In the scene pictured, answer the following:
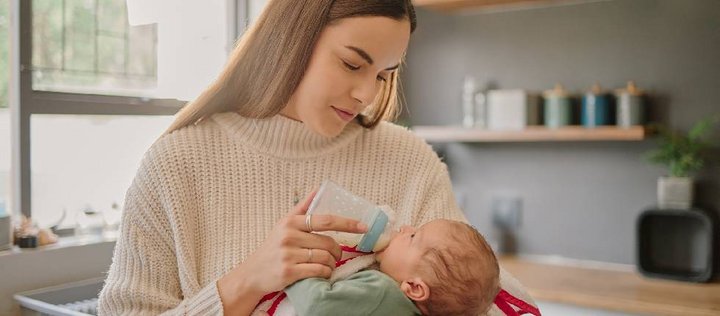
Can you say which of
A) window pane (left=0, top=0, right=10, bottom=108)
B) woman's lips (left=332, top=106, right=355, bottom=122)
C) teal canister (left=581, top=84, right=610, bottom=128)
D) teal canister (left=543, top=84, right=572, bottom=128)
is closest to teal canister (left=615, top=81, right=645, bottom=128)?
teal canister (left=581, top=84, right=610, bottom=128)

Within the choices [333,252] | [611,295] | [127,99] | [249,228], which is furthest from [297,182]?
[127,99]

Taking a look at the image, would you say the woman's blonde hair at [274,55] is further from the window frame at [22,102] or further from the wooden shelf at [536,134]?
the window frame at [22,102]

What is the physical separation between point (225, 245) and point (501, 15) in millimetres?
2225

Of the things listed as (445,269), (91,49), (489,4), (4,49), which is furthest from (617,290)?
(4,49)

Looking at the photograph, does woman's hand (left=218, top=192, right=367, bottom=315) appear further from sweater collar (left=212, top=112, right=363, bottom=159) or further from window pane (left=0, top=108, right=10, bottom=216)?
window pane (left=0, top=108, right=10, bottom=216)

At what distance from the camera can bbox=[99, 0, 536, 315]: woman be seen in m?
1.16

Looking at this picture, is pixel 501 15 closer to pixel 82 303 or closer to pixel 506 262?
pixel 506 262

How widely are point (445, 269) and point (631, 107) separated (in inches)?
74.7

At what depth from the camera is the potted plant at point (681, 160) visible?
8.82 feet

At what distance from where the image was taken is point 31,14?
245 cm

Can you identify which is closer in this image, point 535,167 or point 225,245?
point 225,245

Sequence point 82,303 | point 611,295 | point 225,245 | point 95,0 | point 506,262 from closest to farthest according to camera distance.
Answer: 1. point 225,245
2. point 82,303
3. point 611,295
4. point 95,0
5. point 506,262

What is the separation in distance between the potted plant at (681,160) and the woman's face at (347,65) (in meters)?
1.84

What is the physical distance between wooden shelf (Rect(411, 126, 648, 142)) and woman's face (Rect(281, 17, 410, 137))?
1.31 metres
